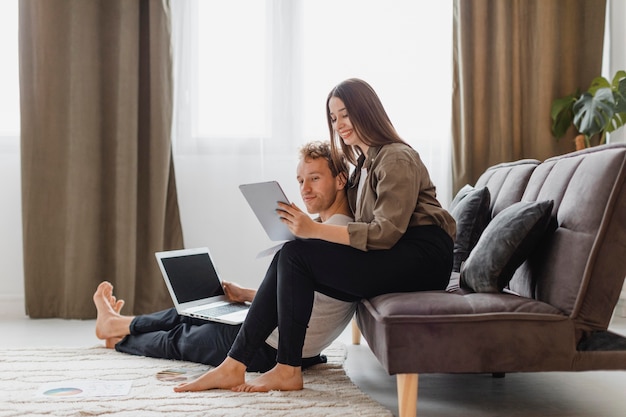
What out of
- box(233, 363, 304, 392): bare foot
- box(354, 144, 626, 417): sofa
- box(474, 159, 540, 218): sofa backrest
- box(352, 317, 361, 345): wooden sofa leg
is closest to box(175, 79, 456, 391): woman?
box(233, 363, 304, 392): bare foot

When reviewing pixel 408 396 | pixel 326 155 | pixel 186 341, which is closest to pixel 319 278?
pixel 408 396

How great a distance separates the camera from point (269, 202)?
198cm

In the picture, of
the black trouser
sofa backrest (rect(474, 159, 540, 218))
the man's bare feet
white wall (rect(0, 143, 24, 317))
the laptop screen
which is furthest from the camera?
white wall (rect(0, 143, 24, 317))

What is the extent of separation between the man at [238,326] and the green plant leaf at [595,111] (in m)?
1.75

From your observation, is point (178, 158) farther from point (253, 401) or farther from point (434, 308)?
point (434, 308)

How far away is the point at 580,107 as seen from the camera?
11.6ft

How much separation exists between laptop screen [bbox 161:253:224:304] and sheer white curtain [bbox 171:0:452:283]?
1085 mm

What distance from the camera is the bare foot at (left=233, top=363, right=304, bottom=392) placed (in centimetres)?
194

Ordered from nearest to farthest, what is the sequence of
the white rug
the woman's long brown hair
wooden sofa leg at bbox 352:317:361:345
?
the white rug → the woman's long brown hair → wooden sofa leg at bbox 352:317:361:345

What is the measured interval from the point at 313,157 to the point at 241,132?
1.53 metres

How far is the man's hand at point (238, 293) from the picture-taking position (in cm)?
253

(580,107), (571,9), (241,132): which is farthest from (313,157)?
(571,9)

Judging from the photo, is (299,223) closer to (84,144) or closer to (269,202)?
(269,202)

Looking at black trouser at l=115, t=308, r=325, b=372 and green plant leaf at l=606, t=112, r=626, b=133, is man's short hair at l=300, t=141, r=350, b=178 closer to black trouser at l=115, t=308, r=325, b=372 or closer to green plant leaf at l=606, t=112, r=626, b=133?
black trouser at l=115, t=308, r=325, b=372
